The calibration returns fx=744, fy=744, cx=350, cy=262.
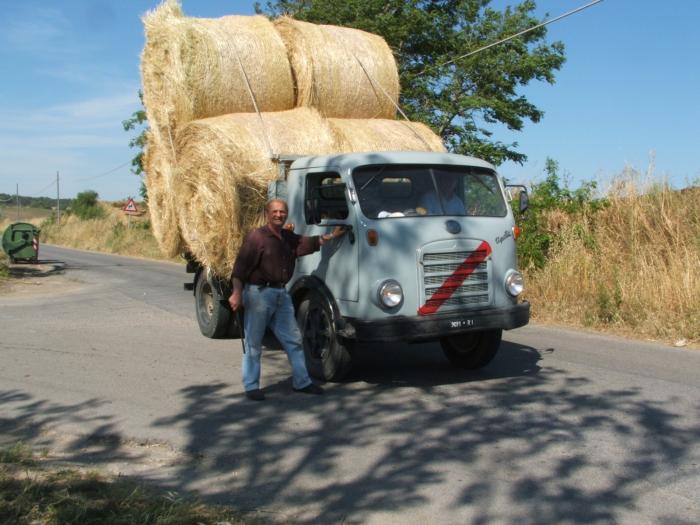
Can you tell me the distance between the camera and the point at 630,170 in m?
12.3

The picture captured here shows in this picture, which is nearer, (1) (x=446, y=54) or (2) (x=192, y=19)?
(2) (x=192, y=19)

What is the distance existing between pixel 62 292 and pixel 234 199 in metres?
8.75

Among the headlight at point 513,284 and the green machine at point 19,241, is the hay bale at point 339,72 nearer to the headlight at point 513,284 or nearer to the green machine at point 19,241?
the headlight at point 513,284

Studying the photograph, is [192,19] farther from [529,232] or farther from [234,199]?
[529,232]

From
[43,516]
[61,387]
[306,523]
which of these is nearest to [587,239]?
[61,387]

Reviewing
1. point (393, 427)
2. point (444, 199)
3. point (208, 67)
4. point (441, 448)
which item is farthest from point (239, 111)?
point (441, 448)

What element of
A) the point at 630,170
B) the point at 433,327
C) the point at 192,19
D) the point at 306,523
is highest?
the point at 192,19

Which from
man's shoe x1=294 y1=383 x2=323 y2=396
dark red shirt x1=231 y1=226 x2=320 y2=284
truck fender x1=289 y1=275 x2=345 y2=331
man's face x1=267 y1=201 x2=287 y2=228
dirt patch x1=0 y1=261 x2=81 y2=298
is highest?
man's face x1=267 y1=201 x2=287 y2=228

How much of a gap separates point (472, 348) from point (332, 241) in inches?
73.9

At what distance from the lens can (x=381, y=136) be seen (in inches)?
337

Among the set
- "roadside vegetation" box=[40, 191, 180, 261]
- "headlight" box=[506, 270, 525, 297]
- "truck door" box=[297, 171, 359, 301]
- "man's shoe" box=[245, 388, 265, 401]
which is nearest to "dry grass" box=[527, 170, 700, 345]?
"headlight" box=[506, 270, 525, 297]

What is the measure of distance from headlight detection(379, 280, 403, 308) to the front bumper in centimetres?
13

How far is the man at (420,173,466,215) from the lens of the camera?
21.9 feet

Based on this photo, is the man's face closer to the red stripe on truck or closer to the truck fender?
the truck fender
